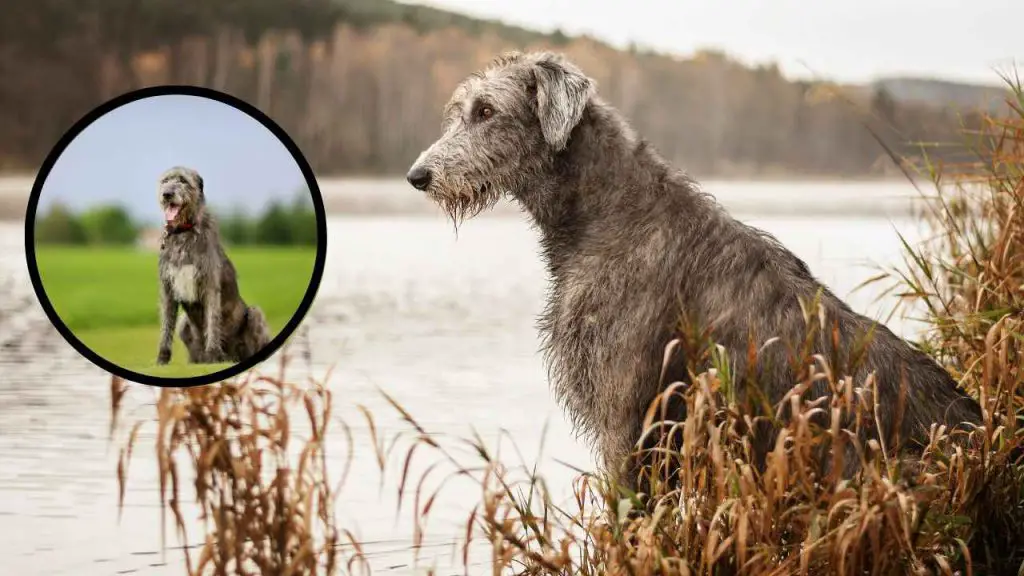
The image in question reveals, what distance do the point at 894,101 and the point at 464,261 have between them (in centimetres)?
637

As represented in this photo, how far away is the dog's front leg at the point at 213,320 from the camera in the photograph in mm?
3873

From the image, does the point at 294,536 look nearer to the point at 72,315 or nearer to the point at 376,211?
the point at 72,315

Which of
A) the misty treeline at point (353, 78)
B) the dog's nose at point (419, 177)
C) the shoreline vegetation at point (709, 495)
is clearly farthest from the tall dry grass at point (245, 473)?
the misty treeline at point (353, 78)

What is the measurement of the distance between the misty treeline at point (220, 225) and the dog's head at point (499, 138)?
59 centimetres

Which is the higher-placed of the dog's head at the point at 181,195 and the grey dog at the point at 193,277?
the dog's head at the point at 181,195

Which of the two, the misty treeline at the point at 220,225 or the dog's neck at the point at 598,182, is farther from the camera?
the dog's neck at the point at 598,182

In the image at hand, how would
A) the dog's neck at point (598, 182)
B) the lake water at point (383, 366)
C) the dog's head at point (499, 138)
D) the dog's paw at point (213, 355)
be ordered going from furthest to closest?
1. the lake water at point (383, 366)
2. the dog's head at point (499, 138)
3. the dog's neck at point (598, 182)
4. the dog's paw at point (213, 355)

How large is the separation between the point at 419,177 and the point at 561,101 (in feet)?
2.11

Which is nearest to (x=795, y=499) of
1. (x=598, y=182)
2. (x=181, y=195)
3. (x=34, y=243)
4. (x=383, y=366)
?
(x=598, y=182)

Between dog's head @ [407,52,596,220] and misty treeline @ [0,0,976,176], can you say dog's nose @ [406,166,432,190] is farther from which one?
misty treeline @ [0,0,976,176]

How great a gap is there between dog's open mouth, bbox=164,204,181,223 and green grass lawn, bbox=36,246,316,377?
188 mm

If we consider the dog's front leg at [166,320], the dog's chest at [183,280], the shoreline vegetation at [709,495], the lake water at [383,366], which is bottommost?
the lake water at [383,366]

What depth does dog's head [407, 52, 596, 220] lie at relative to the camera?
465cm

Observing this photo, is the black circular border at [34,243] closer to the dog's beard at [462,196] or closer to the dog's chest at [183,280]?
the dog's chest at [183,280]
